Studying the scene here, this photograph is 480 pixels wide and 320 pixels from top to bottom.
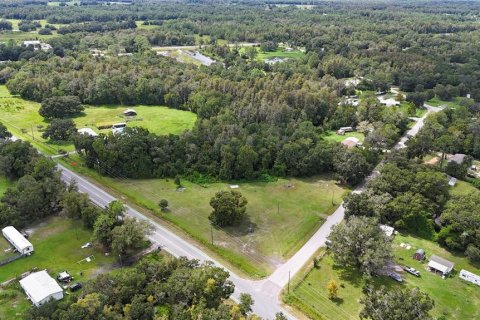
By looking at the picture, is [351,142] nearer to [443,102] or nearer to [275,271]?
[275,271]

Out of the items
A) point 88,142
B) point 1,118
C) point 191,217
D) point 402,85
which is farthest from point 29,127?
point 402,85

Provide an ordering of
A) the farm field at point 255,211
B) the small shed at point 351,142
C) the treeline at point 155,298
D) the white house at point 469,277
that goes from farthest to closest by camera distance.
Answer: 1. the small shed at point 351,142
2. the farm field at point 255,211
3. the white house at point 469,277
4. the treeline at point 155,298

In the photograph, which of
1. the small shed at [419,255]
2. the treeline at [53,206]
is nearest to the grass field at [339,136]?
the small shed at [419,255]

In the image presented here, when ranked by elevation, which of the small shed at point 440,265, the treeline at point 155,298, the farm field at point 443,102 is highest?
the treeline at point 155,298

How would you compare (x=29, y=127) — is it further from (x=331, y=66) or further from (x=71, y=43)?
(x=331, y=66)

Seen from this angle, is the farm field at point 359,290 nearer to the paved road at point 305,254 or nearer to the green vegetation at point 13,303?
the paved road at point 305,254

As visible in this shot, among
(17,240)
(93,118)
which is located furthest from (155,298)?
(93,118)
